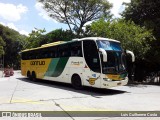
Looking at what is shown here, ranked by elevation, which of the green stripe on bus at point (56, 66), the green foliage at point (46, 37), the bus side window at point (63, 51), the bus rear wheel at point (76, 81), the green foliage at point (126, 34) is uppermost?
the green foliage at point (46, 37)

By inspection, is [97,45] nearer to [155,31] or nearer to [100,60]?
[100,60]

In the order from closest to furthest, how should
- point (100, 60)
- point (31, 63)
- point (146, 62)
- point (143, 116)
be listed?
point (143, 116), point (100, 60), point (31, 63), point (146, 62)

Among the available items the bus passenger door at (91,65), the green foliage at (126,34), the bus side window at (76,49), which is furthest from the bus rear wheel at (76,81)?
the green foliage at (126,34)

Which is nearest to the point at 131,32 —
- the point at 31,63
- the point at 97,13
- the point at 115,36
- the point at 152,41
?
the point at 115,36

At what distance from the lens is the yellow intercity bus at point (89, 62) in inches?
532

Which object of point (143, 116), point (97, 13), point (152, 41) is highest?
point (97, 13)

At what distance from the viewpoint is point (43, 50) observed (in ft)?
66.1

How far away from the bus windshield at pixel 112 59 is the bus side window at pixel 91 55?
1.18ft

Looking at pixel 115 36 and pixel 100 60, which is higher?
pixel 115 36

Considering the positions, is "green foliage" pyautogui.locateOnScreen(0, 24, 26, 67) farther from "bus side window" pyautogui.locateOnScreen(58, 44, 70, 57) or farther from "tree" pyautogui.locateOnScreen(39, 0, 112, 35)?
"bus side window" pyautogui.locateOnScreen(58, 44, 70, 57)

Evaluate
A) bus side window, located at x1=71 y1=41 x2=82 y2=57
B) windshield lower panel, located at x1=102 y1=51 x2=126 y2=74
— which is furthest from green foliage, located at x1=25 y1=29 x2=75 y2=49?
windshield lower panel, located at x1=102 y1=51 x2=126 y2=74

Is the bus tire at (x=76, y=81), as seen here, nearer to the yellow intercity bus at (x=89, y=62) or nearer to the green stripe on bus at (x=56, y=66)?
the yellow intercity bus at (x=89, y=62)

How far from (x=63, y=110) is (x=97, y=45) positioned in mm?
5684

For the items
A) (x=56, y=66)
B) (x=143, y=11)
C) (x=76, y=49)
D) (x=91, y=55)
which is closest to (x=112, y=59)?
(x=91, y=55)
